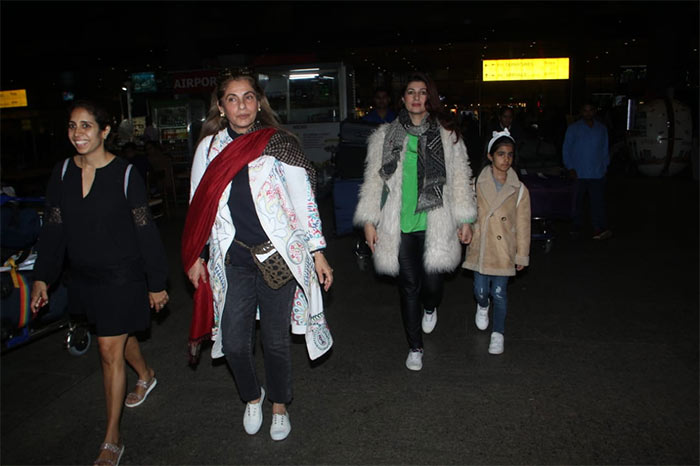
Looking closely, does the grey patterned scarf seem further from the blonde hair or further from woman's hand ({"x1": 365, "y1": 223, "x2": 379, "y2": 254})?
the blonde hair

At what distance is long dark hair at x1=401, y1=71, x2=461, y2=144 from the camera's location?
4.16 m

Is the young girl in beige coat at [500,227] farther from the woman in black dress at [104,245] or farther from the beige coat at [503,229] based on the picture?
the woman in black dress at [104,245]

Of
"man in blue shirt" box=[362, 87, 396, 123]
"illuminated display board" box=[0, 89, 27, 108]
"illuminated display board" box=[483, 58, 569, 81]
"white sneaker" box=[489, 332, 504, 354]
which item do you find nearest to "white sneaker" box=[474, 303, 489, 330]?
"white sneaker" box=[489, 332, 504, 354]

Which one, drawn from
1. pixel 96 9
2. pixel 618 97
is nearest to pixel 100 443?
pixel 96 9

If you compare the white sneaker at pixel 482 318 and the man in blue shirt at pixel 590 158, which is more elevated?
the man in blue shirt at pixel 590 158

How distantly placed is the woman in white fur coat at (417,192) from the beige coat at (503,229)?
461 millimetres

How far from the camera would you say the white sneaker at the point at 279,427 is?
3512 mm

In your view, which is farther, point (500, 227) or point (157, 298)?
point (500, 227)

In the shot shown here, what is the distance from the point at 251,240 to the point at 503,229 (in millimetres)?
2271

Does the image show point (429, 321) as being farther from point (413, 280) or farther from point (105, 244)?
point (105, 244)

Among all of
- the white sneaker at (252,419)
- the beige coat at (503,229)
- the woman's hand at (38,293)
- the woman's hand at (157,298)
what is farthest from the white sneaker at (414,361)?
the woman's hand at (38,293)

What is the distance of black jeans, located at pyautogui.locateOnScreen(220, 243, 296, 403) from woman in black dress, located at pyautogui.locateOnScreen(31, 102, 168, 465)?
1.51 ft

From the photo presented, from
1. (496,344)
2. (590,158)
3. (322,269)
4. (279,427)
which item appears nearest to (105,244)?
(322,269)

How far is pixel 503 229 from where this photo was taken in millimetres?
4641
